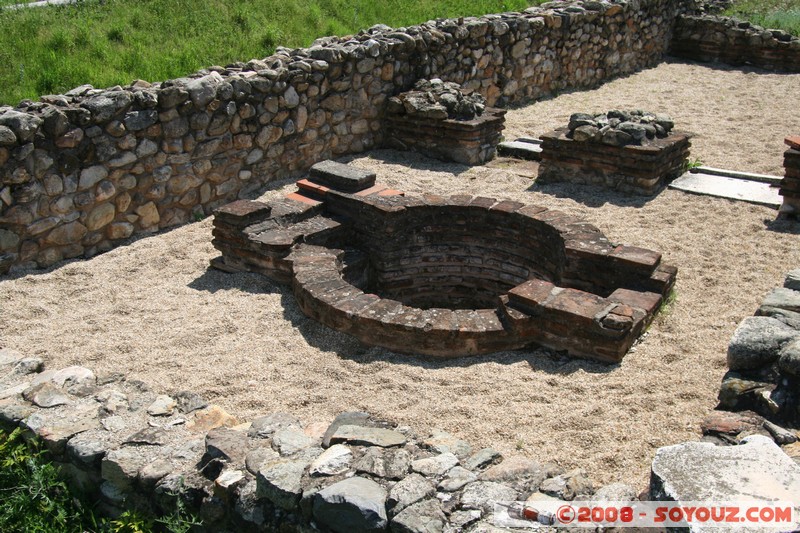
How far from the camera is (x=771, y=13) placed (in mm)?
17516

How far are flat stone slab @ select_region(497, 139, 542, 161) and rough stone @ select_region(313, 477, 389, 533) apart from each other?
6708mm

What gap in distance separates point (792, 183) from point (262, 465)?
19.9 feet

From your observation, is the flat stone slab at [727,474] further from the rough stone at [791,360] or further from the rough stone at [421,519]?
the rough stone at [421,519]

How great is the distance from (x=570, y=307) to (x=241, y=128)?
14.2 feet

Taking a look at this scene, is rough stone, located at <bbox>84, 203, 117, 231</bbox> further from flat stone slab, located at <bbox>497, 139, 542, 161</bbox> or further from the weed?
the weed

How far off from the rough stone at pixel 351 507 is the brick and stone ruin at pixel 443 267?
1.87 metres

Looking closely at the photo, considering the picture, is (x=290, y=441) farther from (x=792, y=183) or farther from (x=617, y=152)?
(x=792, y=183)

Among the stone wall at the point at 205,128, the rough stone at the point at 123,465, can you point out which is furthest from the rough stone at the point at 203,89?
the rough stone at the point at 123,465

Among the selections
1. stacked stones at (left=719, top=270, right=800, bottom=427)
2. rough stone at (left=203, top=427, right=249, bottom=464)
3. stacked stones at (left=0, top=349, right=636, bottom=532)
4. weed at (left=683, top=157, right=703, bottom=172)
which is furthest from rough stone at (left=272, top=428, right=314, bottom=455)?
weed at (left=683, top=157, right=703, bottom=172)

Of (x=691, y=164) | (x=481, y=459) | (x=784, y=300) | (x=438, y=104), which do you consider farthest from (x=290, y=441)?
(x=691, y=164)

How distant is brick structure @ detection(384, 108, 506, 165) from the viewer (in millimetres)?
9211

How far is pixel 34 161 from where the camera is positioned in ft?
20.6

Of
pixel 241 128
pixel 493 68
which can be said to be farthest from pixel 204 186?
pixel 493 68

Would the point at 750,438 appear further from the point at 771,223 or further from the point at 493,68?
the point at 493,68
